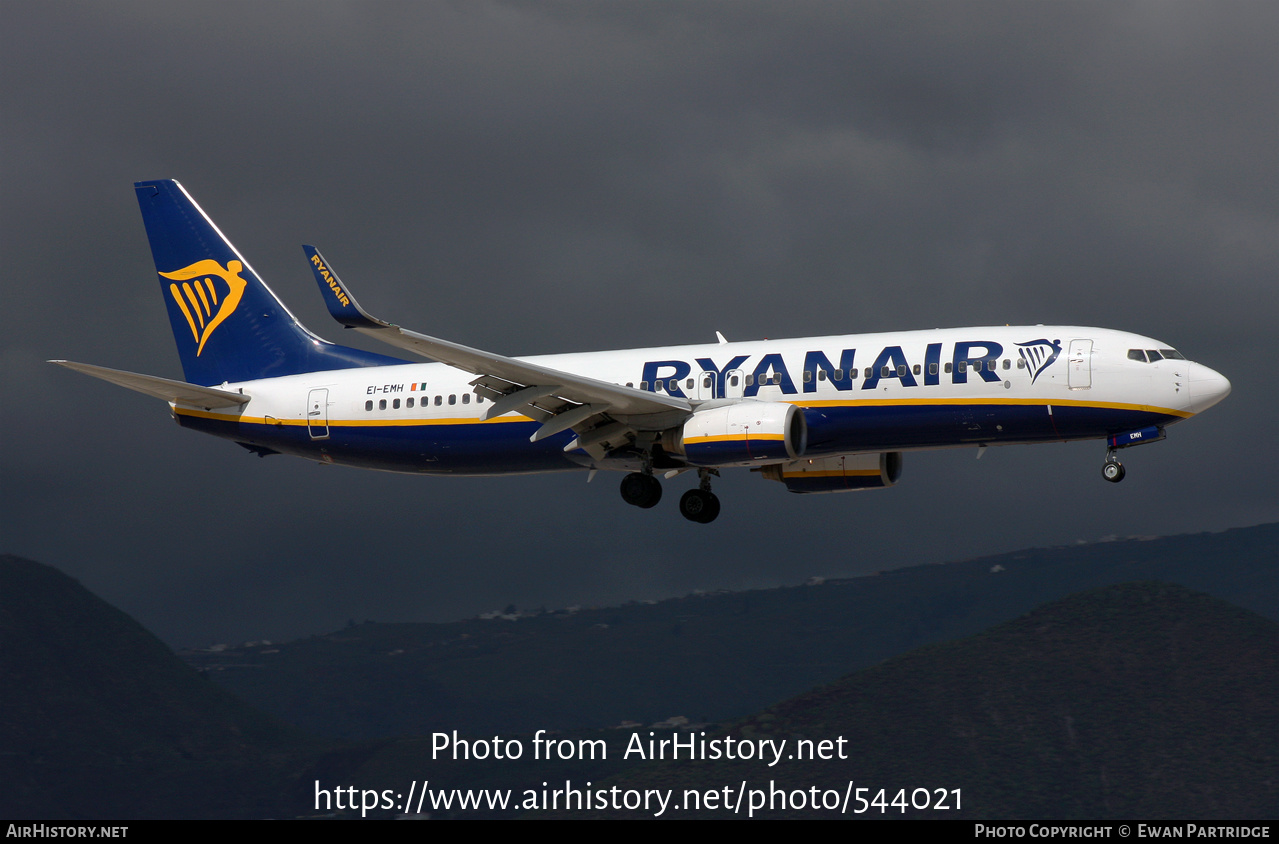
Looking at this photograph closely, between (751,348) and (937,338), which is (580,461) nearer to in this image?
(751,348)

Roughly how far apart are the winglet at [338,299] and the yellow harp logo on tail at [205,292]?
1751cm

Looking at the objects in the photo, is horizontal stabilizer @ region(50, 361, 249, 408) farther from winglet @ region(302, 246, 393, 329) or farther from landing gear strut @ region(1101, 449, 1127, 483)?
landing gear strut @ region(1101, 449, 1127, 483)

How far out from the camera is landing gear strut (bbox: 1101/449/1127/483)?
1718 inches

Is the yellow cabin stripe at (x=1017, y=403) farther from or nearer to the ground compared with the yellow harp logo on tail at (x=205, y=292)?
nearer to the ground

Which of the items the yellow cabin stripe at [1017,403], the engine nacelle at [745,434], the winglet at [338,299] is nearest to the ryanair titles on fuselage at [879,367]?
the yellow cabin stripe at [1017,403]

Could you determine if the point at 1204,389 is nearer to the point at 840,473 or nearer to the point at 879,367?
the point at 879,367

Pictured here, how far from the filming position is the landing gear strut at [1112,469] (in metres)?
43.6

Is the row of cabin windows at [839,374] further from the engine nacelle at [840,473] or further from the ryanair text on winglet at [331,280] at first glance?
the ryanair text on winglet at [331,280]

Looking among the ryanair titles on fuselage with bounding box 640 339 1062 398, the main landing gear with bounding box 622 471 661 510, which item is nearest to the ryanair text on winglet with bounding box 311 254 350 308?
the ryanair titles on fuselage with bounding box 640 339 1062 398

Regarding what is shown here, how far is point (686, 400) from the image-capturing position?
4616cm

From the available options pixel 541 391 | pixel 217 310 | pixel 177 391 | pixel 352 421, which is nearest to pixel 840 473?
pixel 541 391

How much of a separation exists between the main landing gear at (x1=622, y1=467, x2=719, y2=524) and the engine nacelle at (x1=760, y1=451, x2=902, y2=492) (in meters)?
2.48

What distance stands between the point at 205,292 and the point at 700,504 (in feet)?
74.1

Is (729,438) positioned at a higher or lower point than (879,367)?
lower
